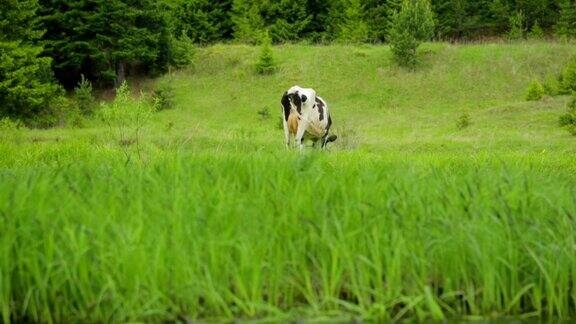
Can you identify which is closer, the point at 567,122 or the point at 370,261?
the point at 370,261

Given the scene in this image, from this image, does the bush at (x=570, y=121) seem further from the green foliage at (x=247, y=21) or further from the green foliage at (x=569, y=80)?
the green foliage at (x=247, y=21)

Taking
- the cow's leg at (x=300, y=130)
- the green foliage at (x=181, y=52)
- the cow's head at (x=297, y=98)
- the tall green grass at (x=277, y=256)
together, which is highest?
the tall green grass at (x=277, y=256)

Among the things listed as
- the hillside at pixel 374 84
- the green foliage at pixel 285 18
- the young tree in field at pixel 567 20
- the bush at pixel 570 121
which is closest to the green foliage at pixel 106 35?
the hillside at pixel 374 84

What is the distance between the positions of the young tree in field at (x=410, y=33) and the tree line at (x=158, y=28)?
392mm

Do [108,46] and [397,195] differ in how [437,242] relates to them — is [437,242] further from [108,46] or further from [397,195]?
[108,46]

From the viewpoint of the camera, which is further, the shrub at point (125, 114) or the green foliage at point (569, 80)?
the green foliage at point (569, 80)

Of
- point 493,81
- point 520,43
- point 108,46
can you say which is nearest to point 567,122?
point 493,81

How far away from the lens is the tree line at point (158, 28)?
29750 mm

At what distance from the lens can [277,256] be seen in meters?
3.76

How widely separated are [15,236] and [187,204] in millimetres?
1077

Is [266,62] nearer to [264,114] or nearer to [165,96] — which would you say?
[165,96]

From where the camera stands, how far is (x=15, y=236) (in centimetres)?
379

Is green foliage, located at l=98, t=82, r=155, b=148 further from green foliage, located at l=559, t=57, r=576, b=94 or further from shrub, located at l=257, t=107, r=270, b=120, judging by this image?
green foliage, located at l=559, t=57, r=576, b=94

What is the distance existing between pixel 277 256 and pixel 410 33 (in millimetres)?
37219
